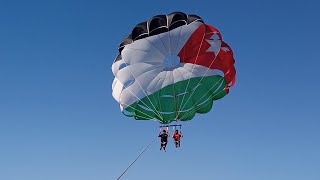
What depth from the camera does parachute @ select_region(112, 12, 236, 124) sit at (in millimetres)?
29453

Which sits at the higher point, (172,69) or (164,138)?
(172,69)

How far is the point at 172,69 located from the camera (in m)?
30.5

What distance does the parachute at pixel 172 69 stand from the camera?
96.6 ft

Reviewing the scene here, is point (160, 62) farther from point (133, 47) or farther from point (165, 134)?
point (165, 134)

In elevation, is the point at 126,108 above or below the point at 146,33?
below

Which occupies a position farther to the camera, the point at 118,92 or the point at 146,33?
the point at 118,92

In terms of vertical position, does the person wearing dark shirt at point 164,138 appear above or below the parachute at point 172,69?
below

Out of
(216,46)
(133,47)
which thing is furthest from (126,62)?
(216,46)

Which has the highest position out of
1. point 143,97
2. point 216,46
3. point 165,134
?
point 216,46

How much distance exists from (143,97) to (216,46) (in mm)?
4849

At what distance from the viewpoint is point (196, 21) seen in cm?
2958

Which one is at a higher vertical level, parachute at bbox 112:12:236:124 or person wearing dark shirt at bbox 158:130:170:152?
parachute at bbox 112:12:236:124

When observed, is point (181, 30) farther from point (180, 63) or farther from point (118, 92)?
point (118, 92)

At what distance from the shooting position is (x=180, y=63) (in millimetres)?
30562
